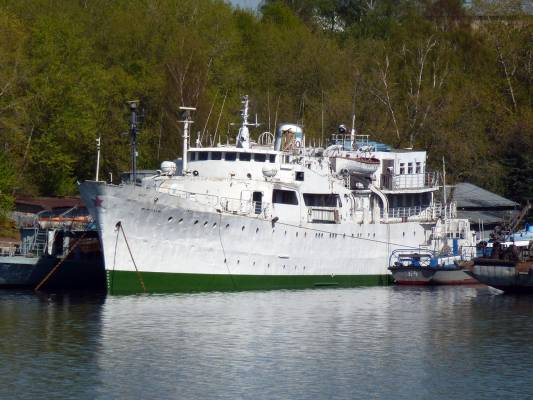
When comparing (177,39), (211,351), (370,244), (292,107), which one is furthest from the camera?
(292,107)

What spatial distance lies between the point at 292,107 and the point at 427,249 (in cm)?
3186

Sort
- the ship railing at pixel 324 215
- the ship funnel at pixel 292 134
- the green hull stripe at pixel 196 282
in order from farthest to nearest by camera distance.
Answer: the ship funnel at pixel 292 134, the ship railing at pixel 324 215, the green hull stripe at pixel 196 282

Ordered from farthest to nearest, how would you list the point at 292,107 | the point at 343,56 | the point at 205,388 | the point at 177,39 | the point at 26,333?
the point at 343,56, the point at 292,107, the point at 177,39, the point at 26,333, the point at 205,388

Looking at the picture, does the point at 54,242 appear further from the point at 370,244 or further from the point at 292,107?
the point at 292,107

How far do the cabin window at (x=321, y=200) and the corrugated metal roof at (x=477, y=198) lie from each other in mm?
18026

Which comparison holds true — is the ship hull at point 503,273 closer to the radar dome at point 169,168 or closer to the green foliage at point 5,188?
the radar dome at point 169,168

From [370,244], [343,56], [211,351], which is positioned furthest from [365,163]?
[343,56]

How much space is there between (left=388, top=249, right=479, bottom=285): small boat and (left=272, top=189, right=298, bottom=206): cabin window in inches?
253

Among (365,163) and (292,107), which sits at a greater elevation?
(292,107)

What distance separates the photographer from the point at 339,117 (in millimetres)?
92125

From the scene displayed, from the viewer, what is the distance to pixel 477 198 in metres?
82.2

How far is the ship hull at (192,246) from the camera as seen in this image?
184 ft

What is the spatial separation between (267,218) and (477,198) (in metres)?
26.6

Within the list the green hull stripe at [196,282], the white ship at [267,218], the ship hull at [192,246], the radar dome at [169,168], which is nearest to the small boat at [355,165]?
the white ship at [267,218]
